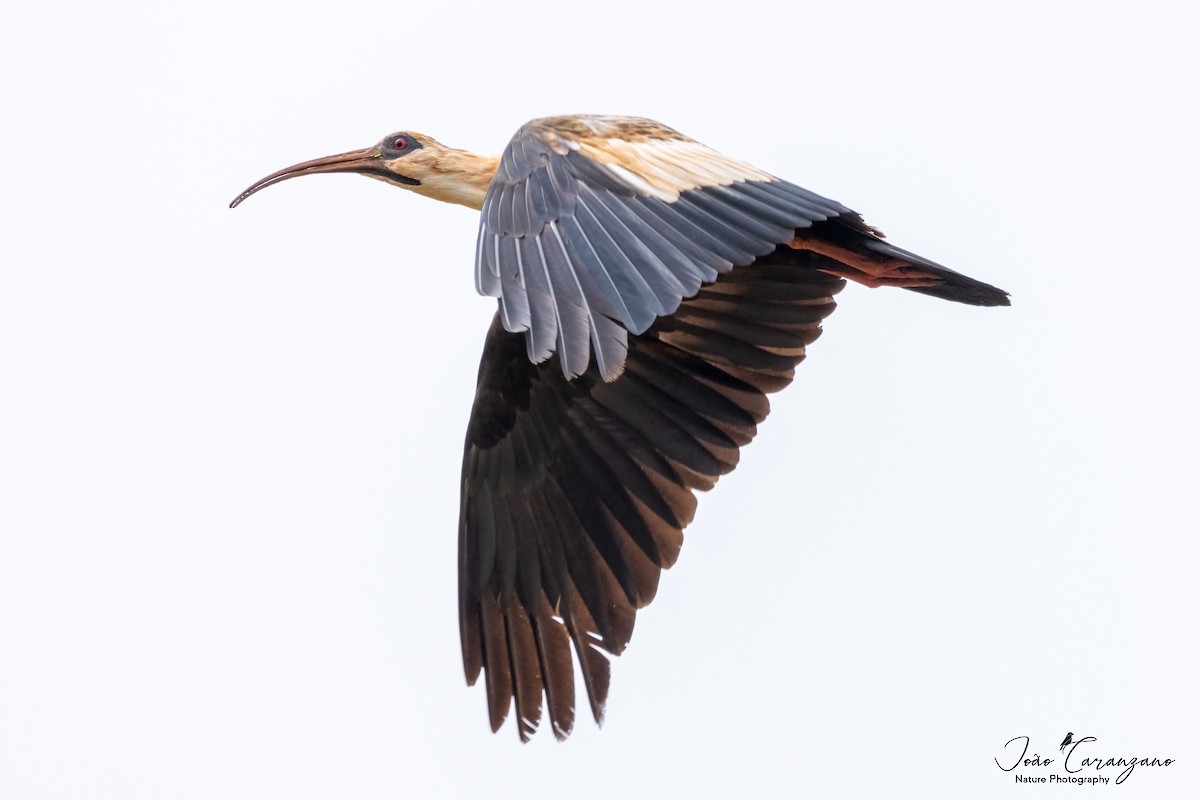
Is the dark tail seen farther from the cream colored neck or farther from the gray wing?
the cream colored neck

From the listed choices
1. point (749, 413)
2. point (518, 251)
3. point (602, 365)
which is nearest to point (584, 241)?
point (518, 251)

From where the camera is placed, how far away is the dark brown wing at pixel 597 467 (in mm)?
8766

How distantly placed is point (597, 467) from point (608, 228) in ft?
7.53

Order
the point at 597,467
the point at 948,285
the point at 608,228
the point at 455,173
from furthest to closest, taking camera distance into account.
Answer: the point at 455,173, the point at 597,467, the point at 948,285, the point at 608,228

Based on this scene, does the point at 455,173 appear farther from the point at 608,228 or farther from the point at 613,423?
the point at 608,228

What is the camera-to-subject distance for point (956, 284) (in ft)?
28.7

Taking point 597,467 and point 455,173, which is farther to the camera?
point 455,173

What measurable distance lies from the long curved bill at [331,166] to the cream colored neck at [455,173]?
0.25 meters

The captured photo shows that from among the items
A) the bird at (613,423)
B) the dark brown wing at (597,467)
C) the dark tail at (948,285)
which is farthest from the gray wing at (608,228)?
the dark brown wing at (597,467)

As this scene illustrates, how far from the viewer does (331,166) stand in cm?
1017

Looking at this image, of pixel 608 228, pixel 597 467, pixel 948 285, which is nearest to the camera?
pixel 608 228

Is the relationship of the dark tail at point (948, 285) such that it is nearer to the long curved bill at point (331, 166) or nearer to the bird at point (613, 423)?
the bird at point (613, 423)

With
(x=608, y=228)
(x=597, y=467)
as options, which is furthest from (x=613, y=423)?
(x=608, y=228)

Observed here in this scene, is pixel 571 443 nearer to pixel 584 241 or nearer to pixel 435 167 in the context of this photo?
pixel 435 167
